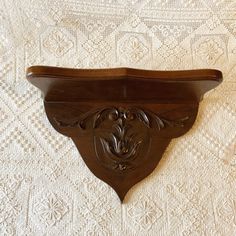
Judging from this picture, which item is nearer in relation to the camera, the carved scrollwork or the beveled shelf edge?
the beveled shelf edge

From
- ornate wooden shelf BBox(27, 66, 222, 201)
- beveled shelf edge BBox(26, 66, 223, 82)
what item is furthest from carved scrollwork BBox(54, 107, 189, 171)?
beveled shelf edge BBox(26, 66, 223, 82)

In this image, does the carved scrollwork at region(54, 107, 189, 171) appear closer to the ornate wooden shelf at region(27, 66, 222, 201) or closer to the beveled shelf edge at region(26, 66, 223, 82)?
the ornate wooden shelf at region(27, 66, 222, 201)

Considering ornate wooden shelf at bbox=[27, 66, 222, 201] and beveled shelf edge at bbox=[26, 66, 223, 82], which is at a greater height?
beveled shelf edge at bbox=[26, 66, 223, 82]

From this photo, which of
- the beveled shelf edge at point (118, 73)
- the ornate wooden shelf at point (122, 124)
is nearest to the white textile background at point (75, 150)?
the ornate wooden shelf at point (122, 124)

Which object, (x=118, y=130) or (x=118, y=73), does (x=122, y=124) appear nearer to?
(x=118, y=130)

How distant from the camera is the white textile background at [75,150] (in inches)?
32.3

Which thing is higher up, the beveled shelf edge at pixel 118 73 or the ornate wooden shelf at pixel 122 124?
the beveled shelf edge at pixel 118 73

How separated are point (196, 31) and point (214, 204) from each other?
44 centimetres

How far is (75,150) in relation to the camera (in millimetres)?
857

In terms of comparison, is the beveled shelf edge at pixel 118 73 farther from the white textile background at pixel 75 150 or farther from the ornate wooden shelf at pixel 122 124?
the white textile background at pixel 75 150

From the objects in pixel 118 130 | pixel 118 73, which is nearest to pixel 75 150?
pixel 118 130

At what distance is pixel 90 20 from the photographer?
0.94m

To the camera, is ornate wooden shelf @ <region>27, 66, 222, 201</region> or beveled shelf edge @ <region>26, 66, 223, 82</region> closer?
beveled shelf edge @ <region>26, 66, 223, 82</region>

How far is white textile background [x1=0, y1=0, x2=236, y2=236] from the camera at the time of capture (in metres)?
0.82
